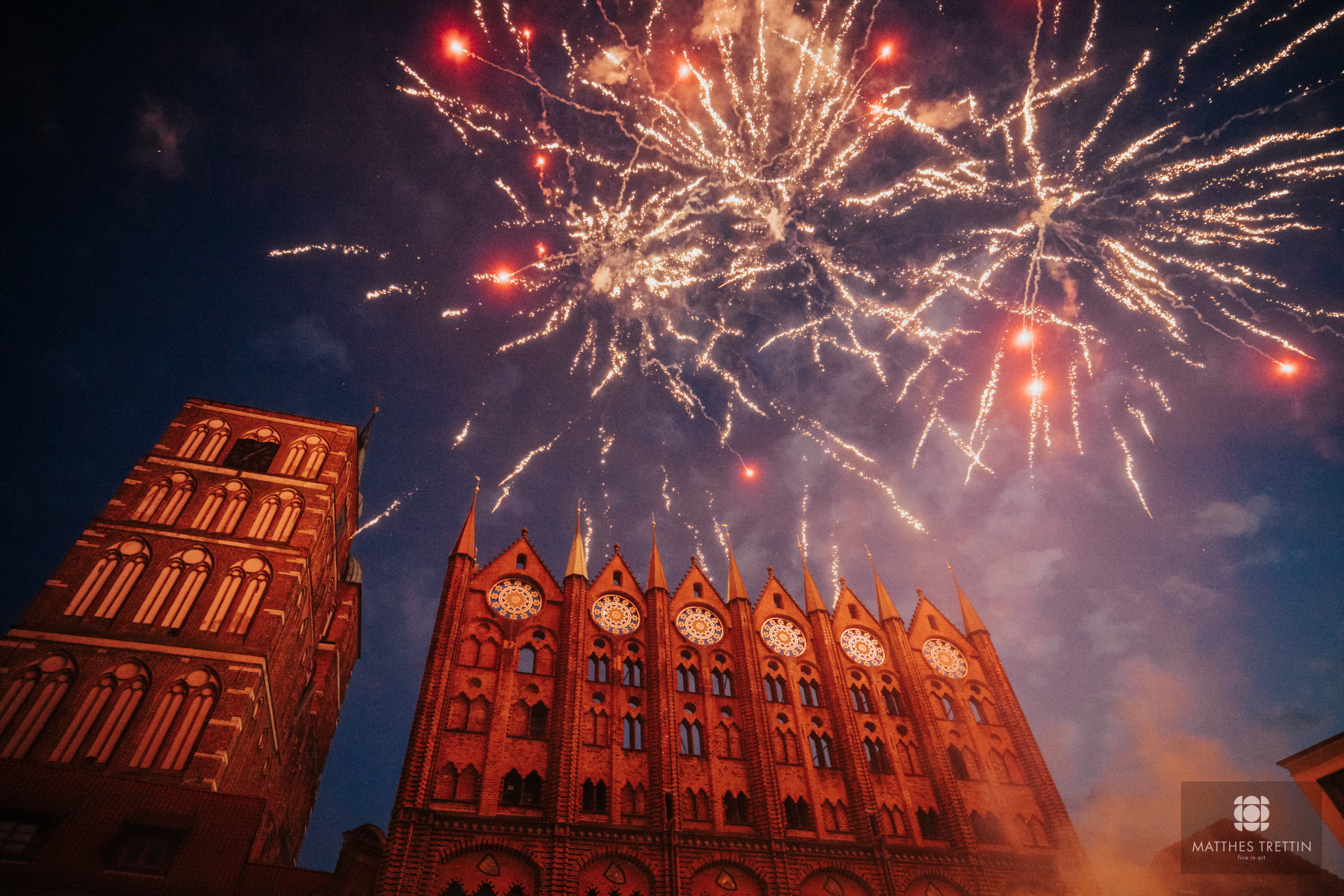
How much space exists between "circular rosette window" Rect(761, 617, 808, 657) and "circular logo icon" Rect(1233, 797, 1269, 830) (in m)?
20.3

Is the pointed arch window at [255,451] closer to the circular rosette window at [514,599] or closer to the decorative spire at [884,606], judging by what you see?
the circular rosette window at [514,599]

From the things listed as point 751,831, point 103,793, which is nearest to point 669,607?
point 751,831

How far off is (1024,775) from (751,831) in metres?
15.2

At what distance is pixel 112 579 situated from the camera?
23.1 meters

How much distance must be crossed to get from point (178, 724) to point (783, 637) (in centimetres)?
2563

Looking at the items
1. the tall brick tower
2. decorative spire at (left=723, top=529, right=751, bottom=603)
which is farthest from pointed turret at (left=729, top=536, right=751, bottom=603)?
the tall brick tower

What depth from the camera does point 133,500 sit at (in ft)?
83.7

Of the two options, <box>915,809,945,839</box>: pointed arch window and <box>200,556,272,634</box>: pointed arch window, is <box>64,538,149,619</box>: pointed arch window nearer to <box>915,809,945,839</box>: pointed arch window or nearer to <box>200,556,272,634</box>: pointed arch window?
<box>200,556,272,634</box>: pointed arch window

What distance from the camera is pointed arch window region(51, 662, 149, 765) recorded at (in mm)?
19328

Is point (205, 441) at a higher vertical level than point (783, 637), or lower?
higher

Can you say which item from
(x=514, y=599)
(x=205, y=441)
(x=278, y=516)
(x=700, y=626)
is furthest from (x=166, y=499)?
(x=700, y=626)

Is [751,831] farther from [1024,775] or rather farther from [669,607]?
[1024,775]

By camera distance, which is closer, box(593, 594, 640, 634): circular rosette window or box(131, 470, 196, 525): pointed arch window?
box(131, 470, 196, 525): pointed arch window

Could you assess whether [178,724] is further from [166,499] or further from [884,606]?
[884,606]
